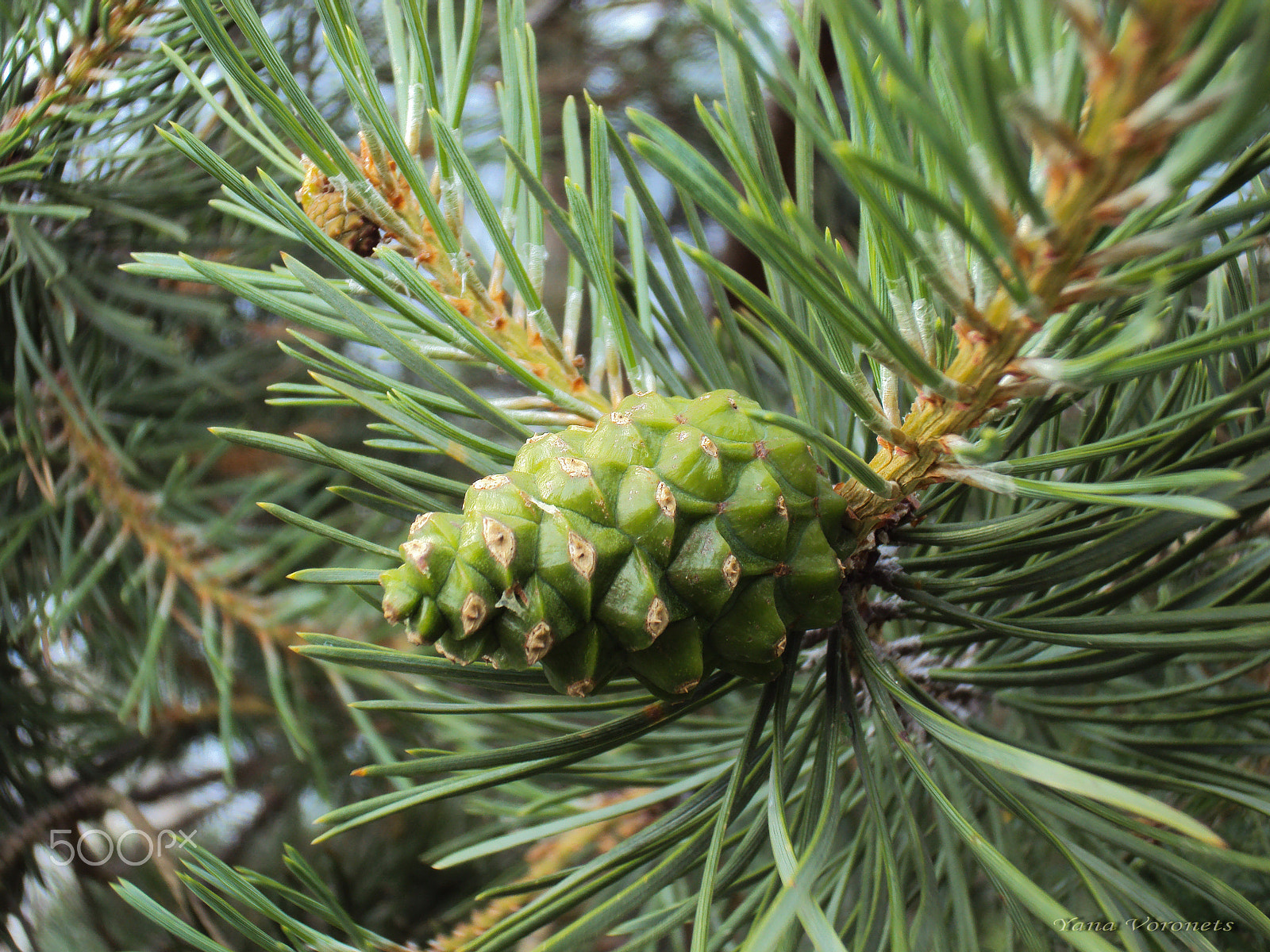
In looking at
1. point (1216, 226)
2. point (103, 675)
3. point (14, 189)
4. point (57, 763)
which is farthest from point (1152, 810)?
point (103, 675)

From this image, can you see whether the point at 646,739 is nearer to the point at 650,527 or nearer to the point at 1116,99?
the point at 650,527
